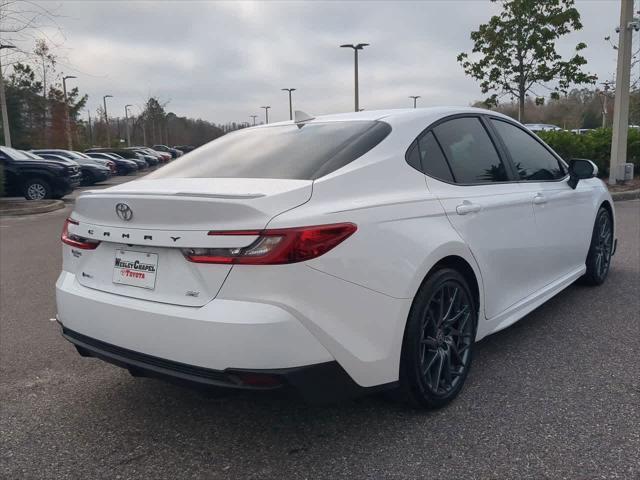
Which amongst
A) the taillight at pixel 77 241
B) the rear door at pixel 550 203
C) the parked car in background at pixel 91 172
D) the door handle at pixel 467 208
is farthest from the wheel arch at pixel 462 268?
the parked car in background at pixel 91 172

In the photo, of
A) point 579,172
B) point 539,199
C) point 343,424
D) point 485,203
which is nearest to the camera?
point 343,424

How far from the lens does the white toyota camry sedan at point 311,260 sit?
2303 millimetres

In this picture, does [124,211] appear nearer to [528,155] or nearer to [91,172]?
[528,155]

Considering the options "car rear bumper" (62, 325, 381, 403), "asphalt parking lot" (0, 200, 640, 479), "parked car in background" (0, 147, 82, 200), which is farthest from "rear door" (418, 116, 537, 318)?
"parked car in background" (0, 147, 82, 200)

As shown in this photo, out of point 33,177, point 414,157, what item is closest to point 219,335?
point 414,157

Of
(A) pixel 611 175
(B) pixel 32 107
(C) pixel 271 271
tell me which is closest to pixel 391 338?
(C) pixel 271 271

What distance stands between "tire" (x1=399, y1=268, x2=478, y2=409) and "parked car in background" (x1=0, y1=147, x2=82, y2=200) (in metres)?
15.4

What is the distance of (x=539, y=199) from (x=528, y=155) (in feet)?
1.34

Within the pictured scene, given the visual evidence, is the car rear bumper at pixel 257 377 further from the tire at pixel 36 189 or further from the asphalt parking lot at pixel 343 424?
the tire at pixel 36 189

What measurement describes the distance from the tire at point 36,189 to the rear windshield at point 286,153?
1424cm

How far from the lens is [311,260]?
7.62ft

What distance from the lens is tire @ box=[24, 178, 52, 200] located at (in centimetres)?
1598

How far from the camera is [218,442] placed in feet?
9.04

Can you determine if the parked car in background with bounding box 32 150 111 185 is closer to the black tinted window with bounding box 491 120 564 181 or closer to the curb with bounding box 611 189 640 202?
the curb with bounding box 611 189 640 202
